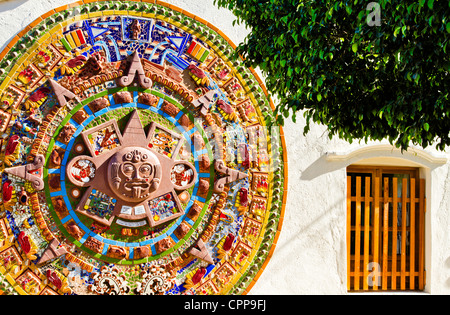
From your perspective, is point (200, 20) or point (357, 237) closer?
point (200, 20)

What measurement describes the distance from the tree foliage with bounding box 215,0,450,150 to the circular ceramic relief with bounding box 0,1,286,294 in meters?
1.01

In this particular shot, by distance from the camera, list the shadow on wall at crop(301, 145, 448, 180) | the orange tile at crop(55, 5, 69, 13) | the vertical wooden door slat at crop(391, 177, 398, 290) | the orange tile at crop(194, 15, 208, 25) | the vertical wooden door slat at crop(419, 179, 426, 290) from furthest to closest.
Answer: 1. the vertical wooden door slat at crop(419, 179, 426, 290)
2. the vertical wooden door slat at crop(391, 177, 398, 290)
3. the shadow on wall at crop(301, 145, 448, 180)
4. the orange tile at crop(194, 15, 208, 25)
5. the orange tile at crop(55, 5, 69, 13)

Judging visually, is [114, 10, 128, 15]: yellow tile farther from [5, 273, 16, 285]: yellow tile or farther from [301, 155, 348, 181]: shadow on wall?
[5, 273, 16, 285]: yellow tile

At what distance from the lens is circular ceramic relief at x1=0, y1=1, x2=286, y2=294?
6461 millimetres

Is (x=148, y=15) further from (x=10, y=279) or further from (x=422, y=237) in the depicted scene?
(x=422, y=237)

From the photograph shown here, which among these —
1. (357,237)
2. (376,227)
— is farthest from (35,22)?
(376,227)

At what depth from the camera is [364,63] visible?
514 centimetres

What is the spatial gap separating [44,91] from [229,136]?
2509mm

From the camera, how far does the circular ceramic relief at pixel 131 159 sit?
6.46 metres

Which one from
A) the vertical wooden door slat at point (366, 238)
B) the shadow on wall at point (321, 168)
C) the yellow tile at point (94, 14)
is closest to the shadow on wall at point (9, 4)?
the yellow tile at point (94, 14)

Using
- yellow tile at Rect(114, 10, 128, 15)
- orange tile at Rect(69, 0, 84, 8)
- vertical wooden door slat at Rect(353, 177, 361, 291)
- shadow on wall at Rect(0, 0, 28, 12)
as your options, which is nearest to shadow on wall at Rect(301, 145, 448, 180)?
vertical wooden door slat at Rect(353, 177, 361, 291)

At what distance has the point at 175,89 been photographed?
6941 mm

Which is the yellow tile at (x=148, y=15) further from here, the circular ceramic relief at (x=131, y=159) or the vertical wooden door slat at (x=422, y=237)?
the vertical wooden door slat at (x=422, y=237)

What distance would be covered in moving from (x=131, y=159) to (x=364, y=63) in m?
3.10
